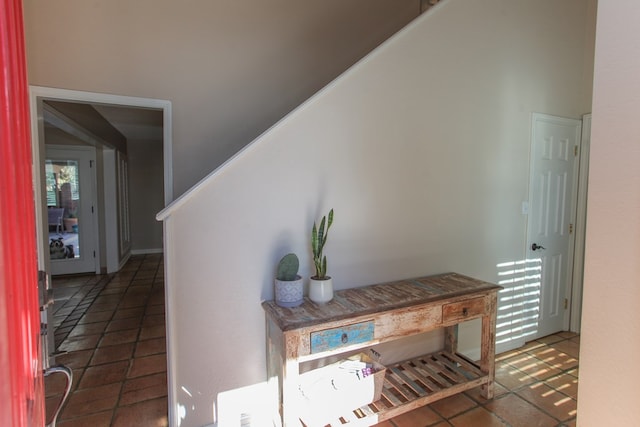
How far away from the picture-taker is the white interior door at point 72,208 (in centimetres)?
446

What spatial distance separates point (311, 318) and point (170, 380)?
0.82m

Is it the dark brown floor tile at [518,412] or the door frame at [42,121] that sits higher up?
the door frame at [42,121]

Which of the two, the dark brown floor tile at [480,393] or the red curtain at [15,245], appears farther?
the dark brown floor tile at [480,393]

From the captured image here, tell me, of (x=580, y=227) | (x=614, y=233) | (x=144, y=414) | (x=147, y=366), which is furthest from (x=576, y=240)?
(x=147, y=366)

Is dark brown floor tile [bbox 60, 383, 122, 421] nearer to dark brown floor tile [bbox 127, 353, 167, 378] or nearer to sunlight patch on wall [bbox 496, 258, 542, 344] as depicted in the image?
dark brown floor tile [bbox 127, 353, 167, 378]

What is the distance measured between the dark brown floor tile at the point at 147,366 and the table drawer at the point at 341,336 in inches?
A: 62.7

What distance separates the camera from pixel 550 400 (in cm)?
204

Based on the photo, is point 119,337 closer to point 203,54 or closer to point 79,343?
point 79,343

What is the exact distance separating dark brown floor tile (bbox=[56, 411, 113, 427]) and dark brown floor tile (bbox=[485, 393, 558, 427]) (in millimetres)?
2326

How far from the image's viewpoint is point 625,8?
0.55 metres

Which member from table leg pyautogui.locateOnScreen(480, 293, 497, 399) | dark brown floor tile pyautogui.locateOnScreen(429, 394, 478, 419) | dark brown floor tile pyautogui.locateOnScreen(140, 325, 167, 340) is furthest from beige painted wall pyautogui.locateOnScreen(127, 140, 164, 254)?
table leg pyautogui.locateOnScreen(480, 293, 497, 399)

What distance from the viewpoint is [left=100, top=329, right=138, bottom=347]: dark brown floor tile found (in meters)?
2.76

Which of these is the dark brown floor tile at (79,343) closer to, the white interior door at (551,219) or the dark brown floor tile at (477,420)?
the dark brown floor tile at (477,420)

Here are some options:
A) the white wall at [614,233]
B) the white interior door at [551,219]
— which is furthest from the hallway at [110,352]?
A: the white interior door at [551,219]
